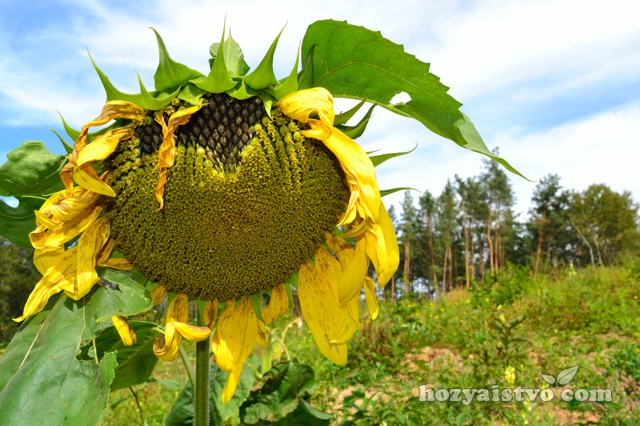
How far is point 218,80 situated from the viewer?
1067 millimetres

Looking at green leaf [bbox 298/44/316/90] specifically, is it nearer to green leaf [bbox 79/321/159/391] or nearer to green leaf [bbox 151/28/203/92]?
green leaf [bbox 151/28/203/92]

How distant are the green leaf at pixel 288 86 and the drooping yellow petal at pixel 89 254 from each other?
20.8 inches

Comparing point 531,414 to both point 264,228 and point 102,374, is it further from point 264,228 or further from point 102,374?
point 102,374

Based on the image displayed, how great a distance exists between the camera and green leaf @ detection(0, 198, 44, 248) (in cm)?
126

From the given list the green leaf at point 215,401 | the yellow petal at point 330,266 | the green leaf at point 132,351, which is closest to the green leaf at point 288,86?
the yellow petal at point 330,266

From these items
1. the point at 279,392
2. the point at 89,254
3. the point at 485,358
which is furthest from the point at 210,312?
the point at 485,358

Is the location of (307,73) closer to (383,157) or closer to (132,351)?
(383,157)

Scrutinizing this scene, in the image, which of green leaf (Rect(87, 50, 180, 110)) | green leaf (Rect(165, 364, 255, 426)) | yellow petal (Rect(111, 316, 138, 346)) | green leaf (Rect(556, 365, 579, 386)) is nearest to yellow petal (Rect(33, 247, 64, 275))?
yellow petal (Rect(111, 316, 138, 346))

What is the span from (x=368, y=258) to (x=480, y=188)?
47.7m

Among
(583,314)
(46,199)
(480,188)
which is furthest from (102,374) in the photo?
(480,188)

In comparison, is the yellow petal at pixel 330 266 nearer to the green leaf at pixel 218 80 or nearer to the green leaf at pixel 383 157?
the green leaf at pixel 383 157

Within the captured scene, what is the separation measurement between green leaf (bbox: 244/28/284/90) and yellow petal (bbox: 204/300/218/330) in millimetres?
625

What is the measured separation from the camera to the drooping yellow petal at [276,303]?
147cm

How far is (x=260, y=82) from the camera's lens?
1.10m
